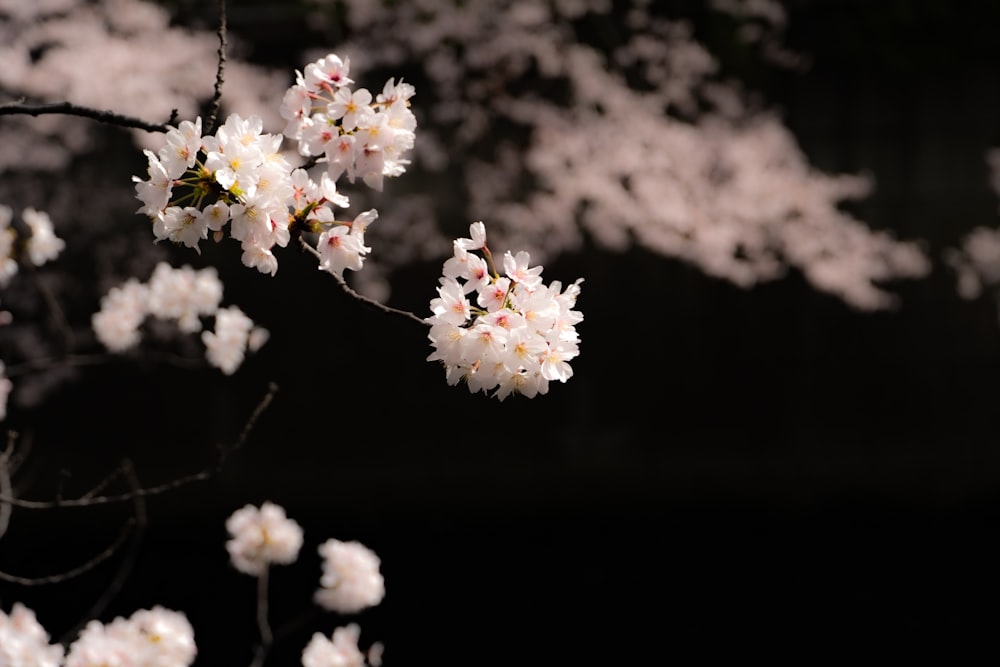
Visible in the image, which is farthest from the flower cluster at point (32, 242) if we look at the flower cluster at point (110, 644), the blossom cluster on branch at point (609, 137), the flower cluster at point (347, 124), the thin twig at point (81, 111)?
the blossom cluster on branch at point (609, 137)

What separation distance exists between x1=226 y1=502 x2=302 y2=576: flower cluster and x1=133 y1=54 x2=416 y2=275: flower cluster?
1.69 metres

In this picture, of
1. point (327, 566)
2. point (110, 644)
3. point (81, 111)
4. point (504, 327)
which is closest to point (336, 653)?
point (327, 566)

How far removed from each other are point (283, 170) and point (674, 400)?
9.23 m

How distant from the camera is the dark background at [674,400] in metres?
9.55

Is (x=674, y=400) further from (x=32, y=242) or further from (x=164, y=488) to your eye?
(x=164, y=488)

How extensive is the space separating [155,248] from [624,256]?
4226mm

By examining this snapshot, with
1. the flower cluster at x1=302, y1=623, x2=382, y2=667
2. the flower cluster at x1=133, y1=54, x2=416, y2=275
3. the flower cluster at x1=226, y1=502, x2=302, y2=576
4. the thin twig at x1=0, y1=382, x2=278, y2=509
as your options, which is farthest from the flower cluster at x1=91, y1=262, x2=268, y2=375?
the flower cluster at x1=133, y1=54, x2=416, y2=275

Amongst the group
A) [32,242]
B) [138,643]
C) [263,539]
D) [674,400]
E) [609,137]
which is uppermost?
[609,137]

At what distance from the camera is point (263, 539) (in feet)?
11.3

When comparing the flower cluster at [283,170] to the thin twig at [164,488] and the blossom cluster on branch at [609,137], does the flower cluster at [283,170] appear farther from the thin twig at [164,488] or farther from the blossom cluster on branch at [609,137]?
the blossom cluster on branch at [609,137]

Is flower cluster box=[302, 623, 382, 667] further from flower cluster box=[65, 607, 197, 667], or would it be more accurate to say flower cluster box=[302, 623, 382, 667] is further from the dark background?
the dark background

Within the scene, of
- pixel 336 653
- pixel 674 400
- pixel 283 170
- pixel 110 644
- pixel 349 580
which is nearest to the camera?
pixel 283 170

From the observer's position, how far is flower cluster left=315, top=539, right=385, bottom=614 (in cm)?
357

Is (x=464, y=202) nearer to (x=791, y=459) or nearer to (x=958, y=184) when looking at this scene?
(x=791, y=459)
